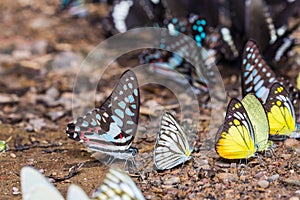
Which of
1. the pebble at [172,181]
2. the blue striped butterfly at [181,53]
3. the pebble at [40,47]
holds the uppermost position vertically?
the pebble at [40,47]

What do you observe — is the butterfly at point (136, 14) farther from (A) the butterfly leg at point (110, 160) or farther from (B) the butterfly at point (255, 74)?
(A) the butterfly leg at point (110, 160)

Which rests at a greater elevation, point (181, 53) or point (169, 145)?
point (181, 53)

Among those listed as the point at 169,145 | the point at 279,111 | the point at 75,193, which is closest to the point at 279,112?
the point at 279,111

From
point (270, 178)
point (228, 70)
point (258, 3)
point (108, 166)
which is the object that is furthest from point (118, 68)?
point (270, 178)

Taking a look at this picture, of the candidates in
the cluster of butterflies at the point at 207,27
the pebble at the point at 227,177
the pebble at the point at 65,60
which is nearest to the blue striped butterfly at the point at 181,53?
the cluster of butterflies at the point at 207,27

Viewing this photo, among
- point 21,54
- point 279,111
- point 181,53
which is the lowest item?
point 279,111

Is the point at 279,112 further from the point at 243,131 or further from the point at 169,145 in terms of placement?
the point at 169,145

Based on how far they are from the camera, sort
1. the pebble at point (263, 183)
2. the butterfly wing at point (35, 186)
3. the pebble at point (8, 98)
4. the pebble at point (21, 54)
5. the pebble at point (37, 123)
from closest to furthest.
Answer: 1. the butterfly wing at point (35, 186)
2. the pebble at point (263, 183)
3. the pebble at point (37, 123)
4. the pebble at point (8, 98)
5. the pebble at point (21, 54)
